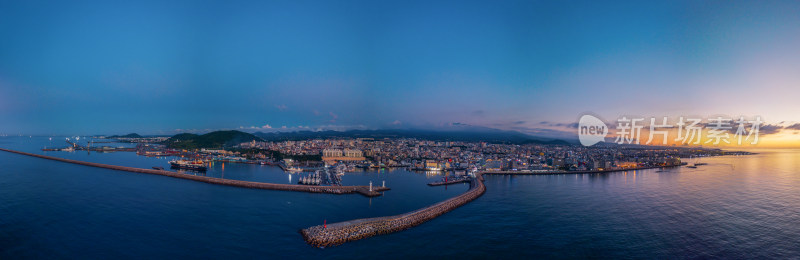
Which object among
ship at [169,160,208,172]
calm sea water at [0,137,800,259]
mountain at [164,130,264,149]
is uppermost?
mountain at [164,130,264,149]

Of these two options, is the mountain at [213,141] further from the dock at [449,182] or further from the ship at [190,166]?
the dock at [449,182]

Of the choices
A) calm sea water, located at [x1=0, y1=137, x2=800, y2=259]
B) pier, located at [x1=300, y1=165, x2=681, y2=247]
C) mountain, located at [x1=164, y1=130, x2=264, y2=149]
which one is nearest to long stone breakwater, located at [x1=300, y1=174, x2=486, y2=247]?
pier, located at [x1=300, y1=165, x2=681, y2=247]

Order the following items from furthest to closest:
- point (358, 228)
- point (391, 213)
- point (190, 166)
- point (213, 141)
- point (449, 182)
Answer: point (213, 141) < point (190, 166) < point (449, 182) < point (391, 213) < point (358, 228)

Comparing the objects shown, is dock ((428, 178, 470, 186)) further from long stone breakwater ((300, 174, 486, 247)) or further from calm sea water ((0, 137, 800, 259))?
long stone breakwater ((300, 174, 486, 247))

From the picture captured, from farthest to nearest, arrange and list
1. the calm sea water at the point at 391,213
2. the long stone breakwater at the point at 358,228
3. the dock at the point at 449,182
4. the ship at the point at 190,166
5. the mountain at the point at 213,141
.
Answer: the mountain at the point at 213,141, the ship at the point at 190,166, the dock at the point at 449,182, the long stone breakwater at the point at 358,228, the calm sea water at the point at 391,213

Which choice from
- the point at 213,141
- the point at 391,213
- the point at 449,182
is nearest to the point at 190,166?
the point at 449,182

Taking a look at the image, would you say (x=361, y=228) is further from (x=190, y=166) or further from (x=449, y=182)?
(x=190, y=166)

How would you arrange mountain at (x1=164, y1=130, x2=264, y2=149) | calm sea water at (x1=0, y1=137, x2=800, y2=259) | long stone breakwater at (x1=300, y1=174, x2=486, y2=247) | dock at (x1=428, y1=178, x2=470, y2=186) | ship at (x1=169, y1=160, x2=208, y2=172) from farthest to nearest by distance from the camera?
mountain at (x1=164, y1=130, x2=264, y2=149) → ship at (x1=169, y1=160, x2=208, y2=172) → dock at (x1=428, y1=178, x2=470, y2=186) → long stone breakwater at (x1=300, y1=174, x2=486, y2=247) → calm sea water at (x1=0, y1=137, x2=800, y2=259)

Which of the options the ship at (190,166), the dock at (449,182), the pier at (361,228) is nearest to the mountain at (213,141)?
the ship at (190,166)

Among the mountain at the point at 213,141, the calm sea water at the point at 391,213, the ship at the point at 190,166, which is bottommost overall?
the calm sea water at the point at 391,213

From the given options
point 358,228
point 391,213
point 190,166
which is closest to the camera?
point 358,228
